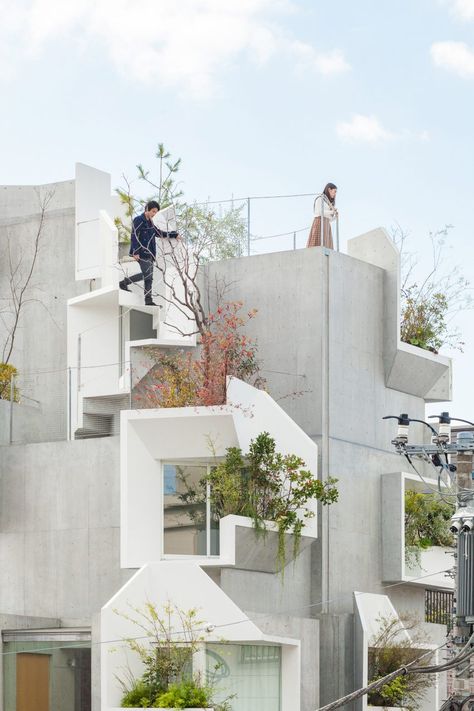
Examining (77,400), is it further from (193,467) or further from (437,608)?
(437,608)

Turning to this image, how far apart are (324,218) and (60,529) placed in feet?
30.6

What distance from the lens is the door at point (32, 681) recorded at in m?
30.1

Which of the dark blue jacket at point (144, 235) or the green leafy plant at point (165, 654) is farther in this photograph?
the dark blue jacket at point (144, 235)

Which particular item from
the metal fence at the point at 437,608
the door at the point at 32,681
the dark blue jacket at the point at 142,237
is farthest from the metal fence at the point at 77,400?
the metal fence at the point at 437,608

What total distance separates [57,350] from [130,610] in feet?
35.0

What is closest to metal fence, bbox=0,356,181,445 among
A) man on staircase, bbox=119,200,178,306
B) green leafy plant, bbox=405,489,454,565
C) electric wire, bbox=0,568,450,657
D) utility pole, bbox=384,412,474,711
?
man on staircase, bbox=119,200,178,306

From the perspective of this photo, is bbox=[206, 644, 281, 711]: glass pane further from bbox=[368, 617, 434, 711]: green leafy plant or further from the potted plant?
the potted plant

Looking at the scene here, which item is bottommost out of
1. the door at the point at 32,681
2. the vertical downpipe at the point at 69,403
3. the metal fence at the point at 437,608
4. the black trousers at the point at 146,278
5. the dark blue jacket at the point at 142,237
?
the door at the point at 32,681

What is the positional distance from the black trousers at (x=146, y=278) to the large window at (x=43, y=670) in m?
8.27

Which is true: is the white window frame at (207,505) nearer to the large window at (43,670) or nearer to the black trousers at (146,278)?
the large window at (43,670)

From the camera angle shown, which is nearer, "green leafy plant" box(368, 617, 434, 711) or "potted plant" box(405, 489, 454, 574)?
"green leafy plant" box(368, 617, 434, 711)

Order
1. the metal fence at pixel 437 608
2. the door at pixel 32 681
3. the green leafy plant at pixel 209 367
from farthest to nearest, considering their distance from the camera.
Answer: the metal fence at pixel 437 608 → the green leafy plant at pixel 209 367 → the door at pixel 32 681

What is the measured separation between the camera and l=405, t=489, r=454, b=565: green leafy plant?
Result: 34.0 meters

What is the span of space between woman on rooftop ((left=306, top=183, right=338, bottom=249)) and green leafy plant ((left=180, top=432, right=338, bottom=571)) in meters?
5.80
